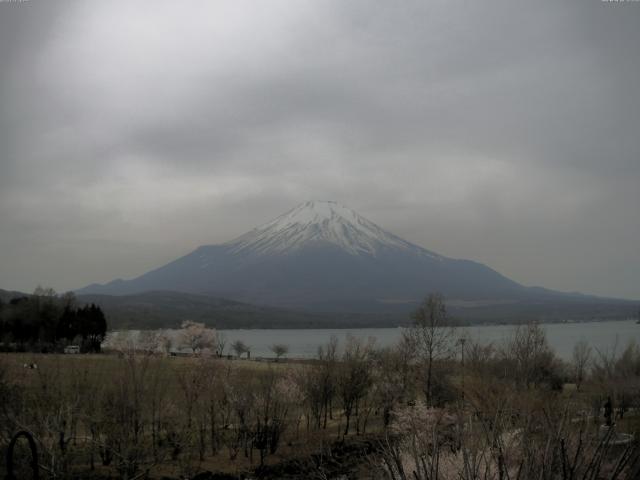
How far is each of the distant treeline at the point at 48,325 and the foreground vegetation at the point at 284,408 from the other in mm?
46778

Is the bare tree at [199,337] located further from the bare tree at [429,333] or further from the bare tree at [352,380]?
the bare tree at [352,380]

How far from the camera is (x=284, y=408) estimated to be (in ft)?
110

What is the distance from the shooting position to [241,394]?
31.9 meters

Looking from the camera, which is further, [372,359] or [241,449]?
[372,359]

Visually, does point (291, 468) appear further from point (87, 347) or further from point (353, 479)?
point (87, 347)

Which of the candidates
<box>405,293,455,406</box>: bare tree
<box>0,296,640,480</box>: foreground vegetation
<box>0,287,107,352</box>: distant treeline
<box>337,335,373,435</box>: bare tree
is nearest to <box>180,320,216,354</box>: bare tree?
<box>0,287,107,352</box>: distant treeline

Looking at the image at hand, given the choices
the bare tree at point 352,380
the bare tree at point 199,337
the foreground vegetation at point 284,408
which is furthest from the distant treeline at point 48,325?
the bare tree at point 352,380

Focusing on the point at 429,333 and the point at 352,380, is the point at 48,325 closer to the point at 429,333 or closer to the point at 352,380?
the point at 352,380

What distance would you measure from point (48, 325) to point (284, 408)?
61.5 metres

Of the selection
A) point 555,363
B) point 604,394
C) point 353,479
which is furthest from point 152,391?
point 555,363

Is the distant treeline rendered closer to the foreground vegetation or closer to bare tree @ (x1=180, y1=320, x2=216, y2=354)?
bare tree @ (x1=180, y1=320, x2=216, y2=354)

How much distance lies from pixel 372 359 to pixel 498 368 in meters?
9.24

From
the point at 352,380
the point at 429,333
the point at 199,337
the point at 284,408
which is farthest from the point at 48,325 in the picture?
the point at 284,408

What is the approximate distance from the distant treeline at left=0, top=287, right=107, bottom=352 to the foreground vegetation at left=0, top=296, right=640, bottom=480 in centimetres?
4678
